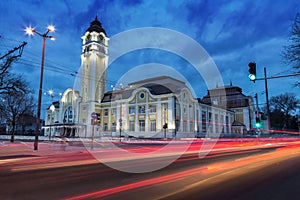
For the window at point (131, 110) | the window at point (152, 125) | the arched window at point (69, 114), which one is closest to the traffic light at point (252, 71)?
the window at point (152, 125)

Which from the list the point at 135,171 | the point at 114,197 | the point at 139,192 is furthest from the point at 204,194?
the point at 135,171

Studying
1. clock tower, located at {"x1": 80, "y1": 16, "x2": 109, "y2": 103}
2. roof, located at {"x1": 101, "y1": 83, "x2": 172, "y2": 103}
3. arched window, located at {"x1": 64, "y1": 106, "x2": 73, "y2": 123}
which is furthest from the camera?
arched window, located at {"x1": 64, "y1": 106, "x2": 73, "y2": 123}

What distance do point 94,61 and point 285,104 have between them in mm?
59424

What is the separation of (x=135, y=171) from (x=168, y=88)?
43798 millimetres

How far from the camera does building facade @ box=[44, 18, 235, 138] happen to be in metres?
50.4

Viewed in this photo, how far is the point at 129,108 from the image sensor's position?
186ft

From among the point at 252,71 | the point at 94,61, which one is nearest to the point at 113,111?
the point at 94,61

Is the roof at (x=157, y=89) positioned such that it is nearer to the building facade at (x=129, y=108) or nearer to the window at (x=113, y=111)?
the building facade at (x=129, y=108)

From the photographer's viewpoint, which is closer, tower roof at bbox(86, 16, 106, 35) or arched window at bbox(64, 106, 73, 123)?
tower roof at bbox(86, 16, 106, 35)

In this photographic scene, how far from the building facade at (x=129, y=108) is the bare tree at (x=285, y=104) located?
1715 cm

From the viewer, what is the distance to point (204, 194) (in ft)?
18.7

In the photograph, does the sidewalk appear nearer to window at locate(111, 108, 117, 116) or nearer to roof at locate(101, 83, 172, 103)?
roof at locate(101, 83, 172, 103)

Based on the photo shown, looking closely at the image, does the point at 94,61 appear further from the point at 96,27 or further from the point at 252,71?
the point at 252,71

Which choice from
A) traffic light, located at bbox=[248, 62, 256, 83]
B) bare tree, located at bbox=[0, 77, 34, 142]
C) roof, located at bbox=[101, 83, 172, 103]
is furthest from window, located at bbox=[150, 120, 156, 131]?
traffic light, located at bbox=[248, 62, 256, 83]
